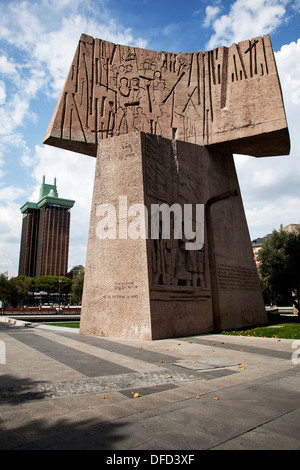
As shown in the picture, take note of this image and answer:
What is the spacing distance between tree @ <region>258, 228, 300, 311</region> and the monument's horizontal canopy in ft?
29.6

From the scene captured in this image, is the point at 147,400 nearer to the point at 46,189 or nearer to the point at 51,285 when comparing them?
the point at 51,285

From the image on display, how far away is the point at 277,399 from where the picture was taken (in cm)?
451

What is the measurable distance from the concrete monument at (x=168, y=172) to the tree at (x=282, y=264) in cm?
627

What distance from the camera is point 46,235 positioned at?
356ft

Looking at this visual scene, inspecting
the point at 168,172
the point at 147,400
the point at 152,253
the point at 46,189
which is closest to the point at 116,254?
the point at 152,253

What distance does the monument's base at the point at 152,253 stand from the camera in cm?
1123

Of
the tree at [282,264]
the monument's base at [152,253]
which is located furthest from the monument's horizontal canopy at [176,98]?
the tree at [282,264]

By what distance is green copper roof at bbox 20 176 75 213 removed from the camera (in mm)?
110431

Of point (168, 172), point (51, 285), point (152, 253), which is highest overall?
point (168, 172)

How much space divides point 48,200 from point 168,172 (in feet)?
338

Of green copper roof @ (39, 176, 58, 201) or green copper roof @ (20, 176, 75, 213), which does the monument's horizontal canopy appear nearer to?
green copper roof @ (20, 176, 75, 213)

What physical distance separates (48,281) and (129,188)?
2980 inches

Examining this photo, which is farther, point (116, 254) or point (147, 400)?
point (116, 254)
